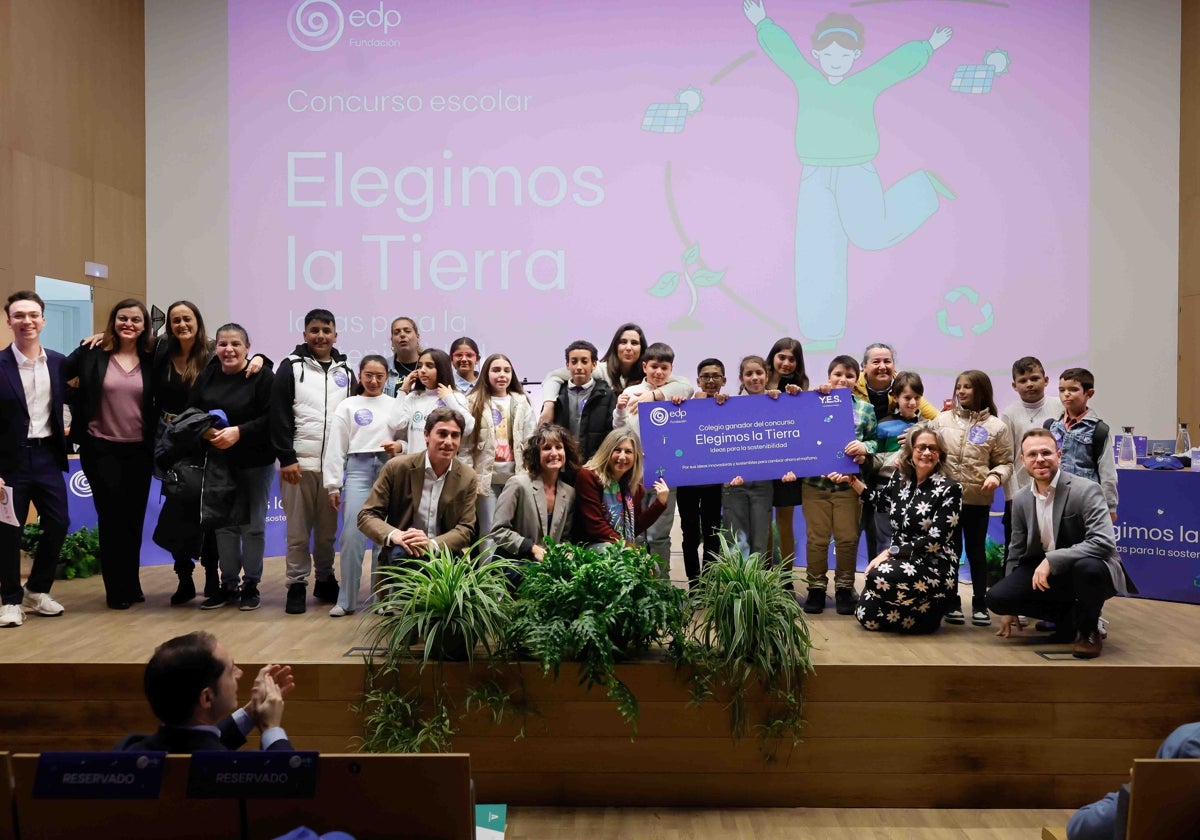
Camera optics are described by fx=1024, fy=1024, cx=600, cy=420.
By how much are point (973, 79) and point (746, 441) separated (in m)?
4.39

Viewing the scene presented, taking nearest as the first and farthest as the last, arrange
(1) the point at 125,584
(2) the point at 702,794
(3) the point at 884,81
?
(2) the point at 702,794 < (1) the point at 125,584 < (3) the point at 884,81

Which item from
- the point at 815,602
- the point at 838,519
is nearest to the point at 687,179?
the point at 838,519

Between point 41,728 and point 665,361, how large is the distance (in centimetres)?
297

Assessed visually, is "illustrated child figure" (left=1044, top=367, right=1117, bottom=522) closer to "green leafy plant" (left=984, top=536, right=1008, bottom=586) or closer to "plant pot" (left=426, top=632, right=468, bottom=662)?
"green leafy plant" (left=984, top=536, right=1008, bottom=586)

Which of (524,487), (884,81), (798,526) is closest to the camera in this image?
(524,487)

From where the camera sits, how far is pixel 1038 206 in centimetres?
768

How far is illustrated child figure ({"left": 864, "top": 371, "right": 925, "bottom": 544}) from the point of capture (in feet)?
15.8

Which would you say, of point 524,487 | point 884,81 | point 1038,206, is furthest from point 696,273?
point 524,487

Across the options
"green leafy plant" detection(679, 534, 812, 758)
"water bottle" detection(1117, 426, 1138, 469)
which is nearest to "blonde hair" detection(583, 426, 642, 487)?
"green leafy plant" detection(679, 534, 812, 758)

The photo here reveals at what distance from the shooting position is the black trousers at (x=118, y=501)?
4.68 m

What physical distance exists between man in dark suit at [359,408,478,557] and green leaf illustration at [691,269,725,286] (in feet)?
12.5

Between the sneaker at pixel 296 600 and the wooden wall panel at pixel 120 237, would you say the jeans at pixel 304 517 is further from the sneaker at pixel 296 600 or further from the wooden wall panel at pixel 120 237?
the wooden wall panel at pixel 120 237

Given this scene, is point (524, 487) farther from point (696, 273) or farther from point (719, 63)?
point (719, 63)

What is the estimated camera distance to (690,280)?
768 centimetres
